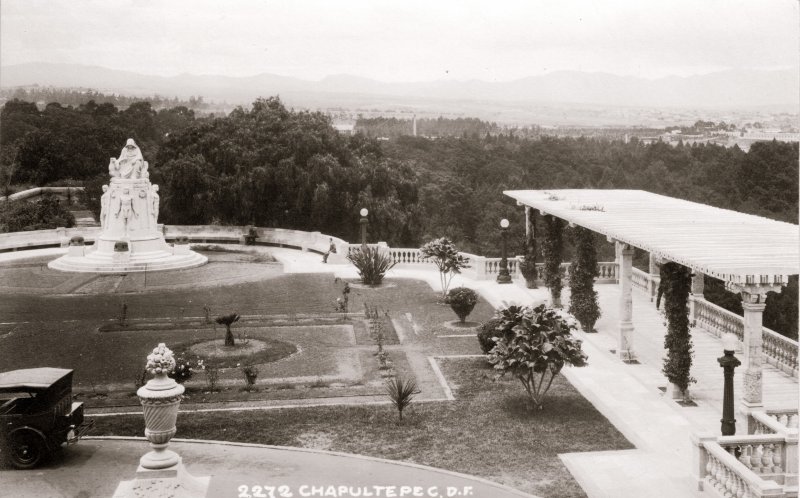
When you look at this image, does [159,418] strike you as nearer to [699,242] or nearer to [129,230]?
[699,242]

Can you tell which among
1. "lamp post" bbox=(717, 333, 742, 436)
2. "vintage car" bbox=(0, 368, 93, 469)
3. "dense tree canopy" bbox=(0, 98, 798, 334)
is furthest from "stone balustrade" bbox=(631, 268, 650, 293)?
"vintage car" bbox=(0, 368, 93, 469)

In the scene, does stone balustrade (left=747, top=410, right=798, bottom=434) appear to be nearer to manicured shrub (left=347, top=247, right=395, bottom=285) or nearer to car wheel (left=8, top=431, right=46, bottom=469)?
car wheel (left=8, top=431, right=46, bottom=469)

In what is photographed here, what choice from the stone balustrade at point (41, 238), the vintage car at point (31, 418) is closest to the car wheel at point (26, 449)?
the vintage car at point (31, 418)

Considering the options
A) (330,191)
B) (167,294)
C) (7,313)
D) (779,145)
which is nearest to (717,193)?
(779,145)

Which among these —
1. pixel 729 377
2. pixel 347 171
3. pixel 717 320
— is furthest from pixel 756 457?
pixel 347 171

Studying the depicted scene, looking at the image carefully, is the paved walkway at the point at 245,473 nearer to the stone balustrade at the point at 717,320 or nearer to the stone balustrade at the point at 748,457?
the stone balustrade at the point at 748,457
